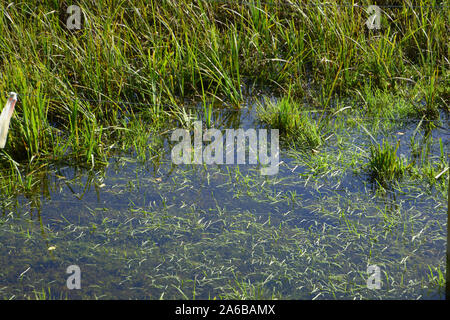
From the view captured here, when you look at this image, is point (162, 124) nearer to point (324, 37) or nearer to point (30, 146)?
point (30, 146)

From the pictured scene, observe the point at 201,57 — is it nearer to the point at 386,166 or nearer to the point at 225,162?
the point at 225,162

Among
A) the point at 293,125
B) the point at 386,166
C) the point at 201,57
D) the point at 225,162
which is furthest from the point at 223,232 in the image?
the point at 201,57

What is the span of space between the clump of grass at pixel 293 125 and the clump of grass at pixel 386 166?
422mm

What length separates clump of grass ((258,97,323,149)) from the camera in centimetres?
356

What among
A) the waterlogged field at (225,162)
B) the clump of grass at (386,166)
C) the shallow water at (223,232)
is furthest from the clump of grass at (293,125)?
the clump of grass at (386,166)

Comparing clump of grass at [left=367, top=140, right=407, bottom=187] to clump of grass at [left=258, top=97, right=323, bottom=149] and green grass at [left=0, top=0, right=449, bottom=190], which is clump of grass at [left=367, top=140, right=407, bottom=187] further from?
green grass at [left=0, top=0, right=449, bottom=190]

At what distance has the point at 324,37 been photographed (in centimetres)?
430

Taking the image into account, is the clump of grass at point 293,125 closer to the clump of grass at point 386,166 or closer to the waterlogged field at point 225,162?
the waterlogged field at point 225,162

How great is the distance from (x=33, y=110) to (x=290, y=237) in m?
Result: 1.57

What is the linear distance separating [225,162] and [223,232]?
0.70 meters

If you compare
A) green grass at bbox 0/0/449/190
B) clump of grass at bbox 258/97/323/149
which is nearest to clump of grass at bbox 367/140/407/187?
clump of grass at bbox 258/97/323/149

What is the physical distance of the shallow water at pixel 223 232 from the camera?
2.45 metres

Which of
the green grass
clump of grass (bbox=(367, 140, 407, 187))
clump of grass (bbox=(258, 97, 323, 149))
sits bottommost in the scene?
clump of grass (bbox=(367, 140, 407, 187))

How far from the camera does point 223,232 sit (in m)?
2.79
